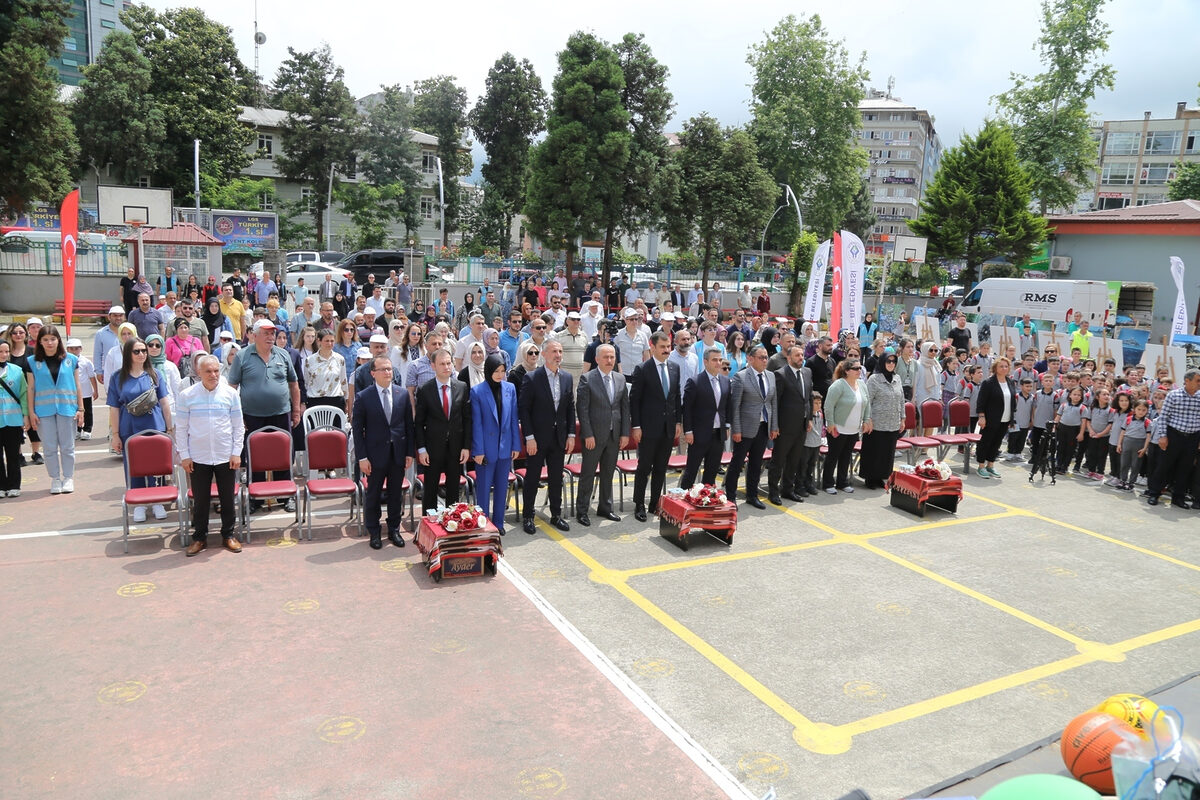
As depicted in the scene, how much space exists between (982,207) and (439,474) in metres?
39.5

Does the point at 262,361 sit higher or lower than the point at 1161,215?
lower

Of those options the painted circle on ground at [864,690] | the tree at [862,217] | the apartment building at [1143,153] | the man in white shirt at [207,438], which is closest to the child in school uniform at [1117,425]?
the painted circle on ground at [864,690]

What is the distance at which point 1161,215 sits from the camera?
36.1 metres

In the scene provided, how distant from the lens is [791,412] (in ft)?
32.4

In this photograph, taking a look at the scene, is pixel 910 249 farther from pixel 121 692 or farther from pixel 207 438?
pixel 121 692

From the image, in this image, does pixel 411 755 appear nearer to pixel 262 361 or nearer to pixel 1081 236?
pixel 262 361

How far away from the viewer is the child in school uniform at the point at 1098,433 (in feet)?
40.1

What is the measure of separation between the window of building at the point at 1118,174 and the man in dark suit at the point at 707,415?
278 feet

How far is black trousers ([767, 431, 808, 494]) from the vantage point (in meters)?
10.0

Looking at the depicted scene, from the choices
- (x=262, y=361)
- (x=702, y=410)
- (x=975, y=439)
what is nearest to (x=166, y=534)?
Result: (x=262, y=361)

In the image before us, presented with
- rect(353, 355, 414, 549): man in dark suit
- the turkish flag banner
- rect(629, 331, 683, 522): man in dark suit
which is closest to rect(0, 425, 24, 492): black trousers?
rect(353, 355, 414, 549): man in dark suit

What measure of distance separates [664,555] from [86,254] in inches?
1006

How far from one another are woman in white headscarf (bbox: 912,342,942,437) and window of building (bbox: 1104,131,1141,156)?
81.7 m

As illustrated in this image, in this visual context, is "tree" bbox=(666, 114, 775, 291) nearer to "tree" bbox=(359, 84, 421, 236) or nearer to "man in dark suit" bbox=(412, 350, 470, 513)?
"tree" bbox=(359, 84, 421, 236)
